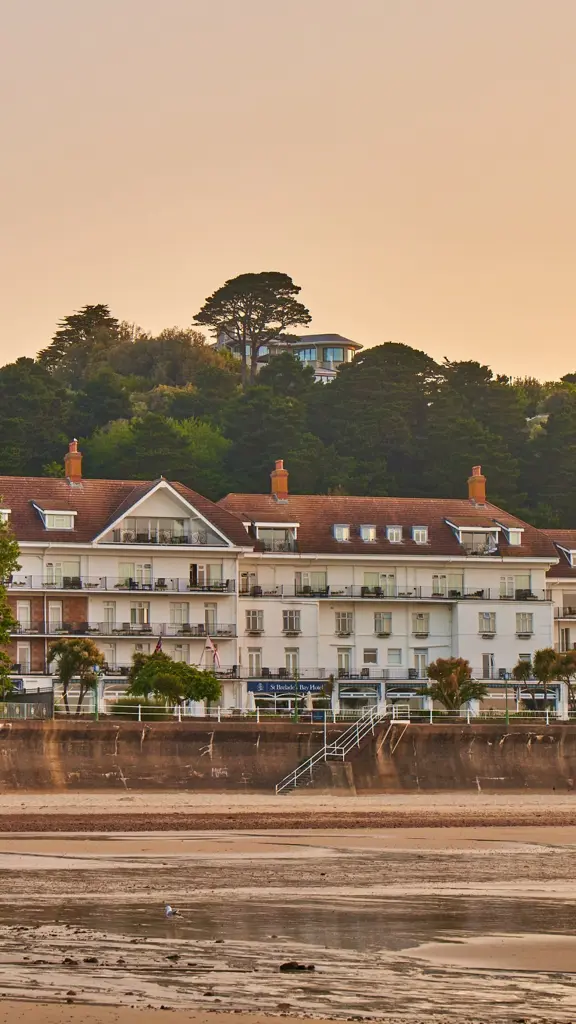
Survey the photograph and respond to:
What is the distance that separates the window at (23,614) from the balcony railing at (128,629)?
0.04m

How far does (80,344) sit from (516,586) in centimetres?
9436

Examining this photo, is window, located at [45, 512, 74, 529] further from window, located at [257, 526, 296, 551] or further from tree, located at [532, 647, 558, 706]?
tree, located at [532, 647, 558, 706]

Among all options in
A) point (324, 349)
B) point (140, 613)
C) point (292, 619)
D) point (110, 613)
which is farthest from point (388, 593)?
point (324, 349)

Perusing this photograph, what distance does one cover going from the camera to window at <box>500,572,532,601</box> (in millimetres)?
80250

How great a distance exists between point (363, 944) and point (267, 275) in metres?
134

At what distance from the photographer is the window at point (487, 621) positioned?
7969cm

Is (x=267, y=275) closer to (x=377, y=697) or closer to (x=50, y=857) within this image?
(x=377, y=697)

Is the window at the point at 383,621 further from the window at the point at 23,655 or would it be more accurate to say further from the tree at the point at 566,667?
the window at the point at 23,655

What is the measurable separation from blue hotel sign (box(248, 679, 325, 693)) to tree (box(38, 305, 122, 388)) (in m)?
86.4

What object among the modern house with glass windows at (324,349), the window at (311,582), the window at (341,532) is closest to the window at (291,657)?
the window at (311,582)

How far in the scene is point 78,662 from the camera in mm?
63531

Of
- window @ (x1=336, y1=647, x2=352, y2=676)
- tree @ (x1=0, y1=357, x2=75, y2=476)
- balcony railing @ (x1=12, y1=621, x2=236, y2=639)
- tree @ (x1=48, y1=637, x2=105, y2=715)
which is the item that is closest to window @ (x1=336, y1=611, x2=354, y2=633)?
window @ (x1=336, y1=647, x2=352, y2=676)

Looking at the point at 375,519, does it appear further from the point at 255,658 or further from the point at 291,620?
the point at 255,658

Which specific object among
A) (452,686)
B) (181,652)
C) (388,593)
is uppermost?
(388,593)
